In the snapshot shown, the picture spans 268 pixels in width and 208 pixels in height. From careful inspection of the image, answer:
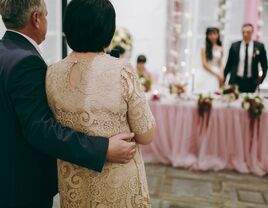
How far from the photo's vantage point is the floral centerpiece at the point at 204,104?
3725 millimetres

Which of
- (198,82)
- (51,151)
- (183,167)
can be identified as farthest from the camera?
(198,82)

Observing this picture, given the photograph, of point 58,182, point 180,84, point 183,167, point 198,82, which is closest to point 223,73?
point 198,82

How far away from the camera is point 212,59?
196 inches

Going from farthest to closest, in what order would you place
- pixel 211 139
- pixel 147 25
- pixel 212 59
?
pixel 147 25
pixel 212 59
pixel 211 139

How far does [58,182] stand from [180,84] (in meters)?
2.80

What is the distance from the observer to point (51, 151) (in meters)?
1.18

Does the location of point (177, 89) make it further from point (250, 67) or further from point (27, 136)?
point (27, 136)

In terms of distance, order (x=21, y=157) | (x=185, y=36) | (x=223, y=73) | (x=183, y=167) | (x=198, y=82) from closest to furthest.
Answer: (x=21, y=157) < (x=183, y=167) < (x=198, y=82) < (x=223, y=73) < (x=185, y=36)

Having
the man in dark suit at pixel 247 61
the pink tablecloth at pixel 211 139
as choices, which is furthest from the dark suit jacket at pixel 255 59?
the pink tablecloth at pixel 211 139

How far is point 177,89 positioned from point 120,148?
9.22ft

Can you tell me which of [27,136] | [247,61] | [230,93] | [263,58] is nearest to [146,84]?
[230,93]

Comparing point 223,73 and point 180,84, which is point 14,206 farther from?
point 223,73

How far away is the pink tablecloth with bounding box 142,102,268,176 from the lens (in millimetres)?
3719

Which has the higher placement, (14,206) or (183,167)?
(14,206)
